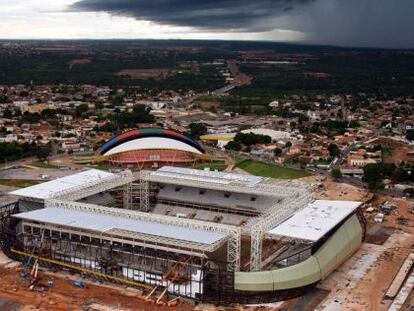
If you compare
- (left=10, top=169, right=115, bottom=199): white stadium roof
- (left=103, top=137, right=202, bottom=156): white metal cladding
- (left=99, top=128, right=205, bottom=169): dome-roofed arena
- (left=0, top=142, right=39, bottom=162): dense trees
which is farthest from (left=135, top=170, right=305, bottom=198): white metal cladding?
(left=0, top=142, right=39, bottom=162): dense trees

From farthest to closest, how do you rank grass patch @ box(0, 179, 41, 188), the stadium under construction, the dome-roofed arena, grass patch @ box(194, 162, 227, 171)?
the dome-roofed arena < grass patch @ box(194, 162, 227, 171) < grass patch @ box(0, 179, 41, 188) < the stadium under construction

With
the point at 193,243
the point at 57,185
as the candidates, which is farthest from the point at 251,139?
the point at 193,243

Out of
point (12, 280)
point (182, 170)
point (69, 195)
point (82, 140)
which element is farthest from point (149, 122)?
point (12, 280)

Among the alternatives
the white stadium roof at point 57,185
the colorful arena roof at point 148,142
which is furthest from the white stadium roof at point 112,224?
the colorful arena roof at point 148,142

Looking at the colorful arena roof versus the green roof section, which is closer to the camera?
the green roof section

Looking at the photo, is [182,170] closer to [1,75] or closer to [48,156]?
[48,156]

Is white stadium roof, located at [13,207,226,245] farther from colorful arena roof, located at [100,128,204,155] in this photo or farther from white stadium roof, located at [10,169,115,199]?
colorful arena roof, located at [100,128,204,155]
